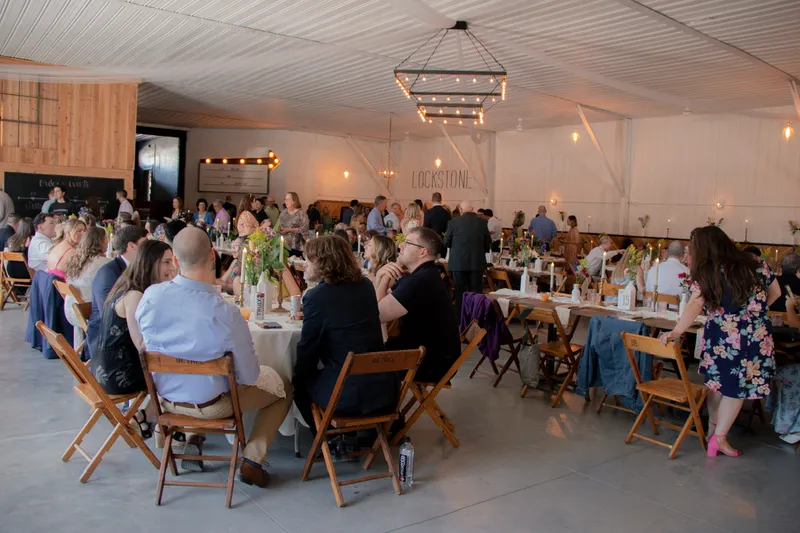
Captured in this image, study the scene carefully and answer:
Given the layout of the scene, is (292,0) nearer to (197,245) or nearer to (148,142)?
(197,245)

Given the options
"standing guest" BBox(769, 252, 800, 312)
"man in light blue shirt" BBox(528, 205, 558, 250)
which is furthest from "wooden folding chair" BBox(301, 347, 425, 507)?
"man in light blue shirt" BBox(528, 205, 558, 250)

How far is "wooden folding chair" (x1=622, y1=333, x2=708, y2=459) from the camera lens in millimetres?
4344

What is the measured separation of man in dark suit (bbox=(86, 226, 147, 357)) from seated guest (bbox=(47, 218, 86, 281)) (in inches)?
52.2

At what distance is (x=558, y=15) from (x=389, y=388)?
5.60 m

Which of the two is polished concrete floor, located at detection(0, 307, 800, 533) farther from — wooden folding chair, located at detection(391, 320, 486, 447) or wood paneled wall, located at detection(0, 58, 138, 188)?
wood paneled wall, located at detection(0, 58, 138, 188)

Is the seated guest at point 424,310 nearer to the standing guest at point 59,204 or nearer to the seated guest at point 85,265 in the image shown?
the seated guest at point 85,265

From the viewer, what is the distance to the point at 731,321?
4461mm

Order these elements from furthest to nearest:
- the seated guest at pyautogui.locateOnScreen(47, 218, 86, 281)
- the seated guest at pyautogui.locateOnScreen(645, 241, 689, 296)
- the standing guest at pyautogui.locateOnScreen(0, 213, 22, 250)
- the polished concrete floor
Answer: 1. the standing guest at pyautogui.locateOnScreen(0, 213, 22, 250)
2. the seated guest at pyautogui.locateOnScreen(645, 241, 689, 296)
3. the seated guest at pyautogui.locateOnScreen(47, 218, 86, 281)
4. the polished concrete floor

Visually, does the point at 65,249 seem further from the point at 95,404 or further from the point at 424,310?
the point at 424,310

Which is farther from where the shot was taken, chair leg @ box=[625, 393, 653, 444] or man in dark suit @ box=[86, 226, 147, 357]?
chair leg @ box=[625, 393, 653, 444]

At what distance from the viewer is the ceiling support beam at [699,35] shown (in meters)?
7.28

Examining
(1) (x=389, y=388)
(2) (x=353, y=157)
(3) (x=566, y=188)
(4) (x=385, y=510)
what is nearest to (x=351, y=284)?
(1) (x=389, y=388)

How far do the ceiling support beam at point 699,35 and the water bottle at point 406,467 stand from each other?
18.0ft

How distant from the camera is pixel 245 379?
3357 mm
